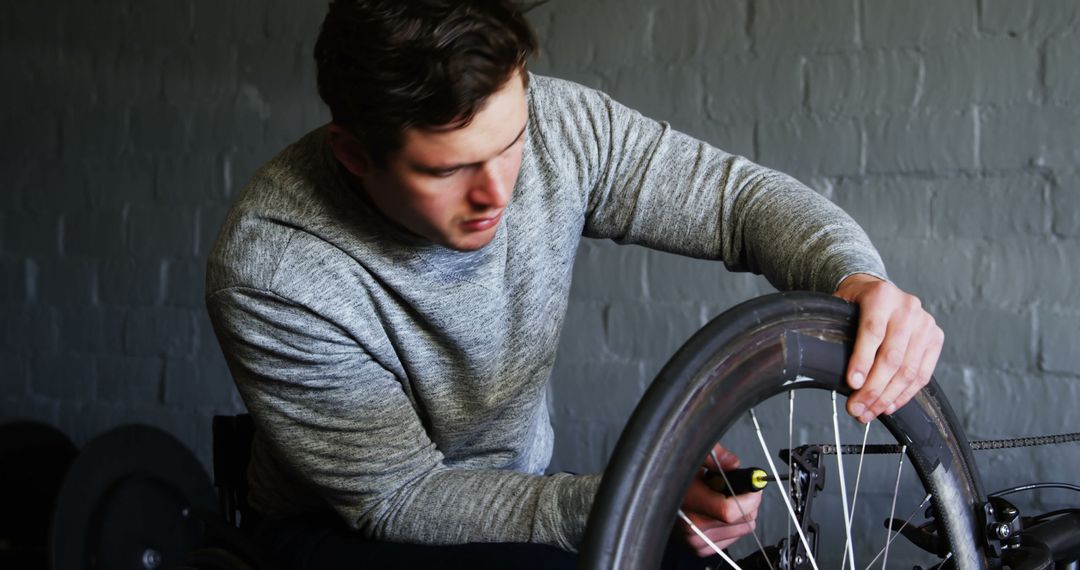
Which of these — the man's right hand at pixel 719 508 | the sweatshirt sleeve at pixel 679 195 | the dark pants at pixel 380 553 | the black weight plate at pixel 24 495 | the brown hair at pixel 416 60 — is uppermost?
the brown hair at pixel 416 60

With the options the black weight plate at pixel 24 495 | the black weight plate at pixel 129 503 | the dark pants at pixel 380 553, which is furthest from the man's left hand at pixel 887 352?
the black weight plate at pixel 24 495

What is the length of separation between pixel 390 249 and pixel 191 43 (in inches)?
69.1

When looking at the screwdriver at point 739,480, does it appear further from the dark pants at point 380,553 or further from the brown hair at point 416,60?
the brown hair at point 416,60

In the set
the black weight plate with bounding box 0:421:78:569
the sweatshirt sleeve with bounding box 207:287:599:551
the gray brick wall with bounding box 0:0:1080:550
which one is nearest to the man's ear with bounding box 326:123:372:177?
the sweatshirt sleeve with bounding box 207:287:599:551

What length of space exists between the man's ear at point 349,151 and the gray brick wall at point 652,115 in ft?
3.83

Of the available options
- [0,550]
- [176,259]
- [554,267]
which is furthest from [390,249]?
[0,550]

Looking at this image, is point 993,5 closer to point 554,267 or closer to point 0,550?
point 554,267

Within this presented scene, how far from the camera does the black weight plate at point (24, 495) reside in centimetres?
248

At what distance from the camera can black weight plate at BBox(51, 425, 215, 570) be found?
6.72 feet

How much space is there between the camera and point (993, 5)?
1.78 metres

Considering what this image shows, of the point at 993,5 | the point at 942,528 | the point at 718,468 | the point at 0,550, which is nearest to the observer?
the point at 718,468

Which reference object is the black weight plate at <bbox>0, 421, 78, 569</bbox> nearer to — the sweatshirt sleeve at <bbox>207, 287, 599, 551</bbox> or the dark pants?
the dark pants

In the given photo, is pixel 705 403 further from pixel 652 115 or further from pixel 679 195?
pixel 652 115

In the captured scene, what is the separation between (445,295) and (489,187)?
0.57 feet
